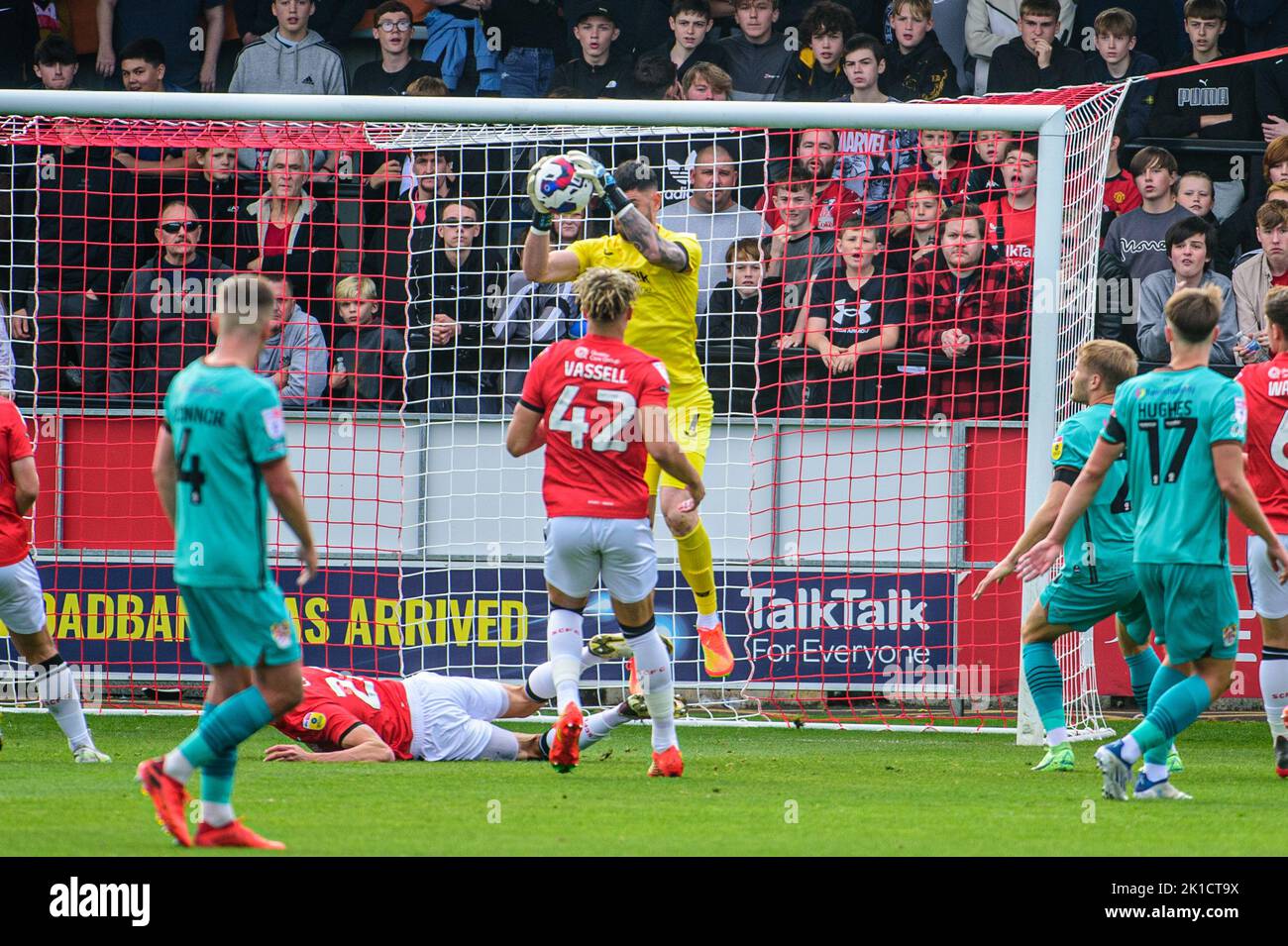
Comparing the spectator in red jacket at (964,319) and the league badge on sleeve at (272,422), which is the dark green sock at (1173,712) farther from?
the spectator in red jacket at (964,319)

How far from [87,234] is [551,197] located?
6.28m

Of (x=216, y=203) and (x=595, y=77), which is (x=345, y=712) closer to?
(x=216, y=203)

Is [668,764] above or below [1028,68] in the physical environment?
below

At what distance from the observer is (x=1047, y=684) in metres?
8.32

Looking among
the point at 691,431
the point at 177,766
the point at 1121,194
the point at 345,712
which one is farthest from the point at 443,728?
the point at 1121,194

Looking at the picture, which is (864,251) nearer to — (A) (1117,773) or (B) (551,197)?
(B) (551,197)

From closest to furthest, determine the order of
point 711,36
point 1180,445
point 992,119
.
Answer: point 1180,445 < point 992,119 < point 711,36

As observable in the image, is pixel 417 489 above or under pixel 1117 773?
above

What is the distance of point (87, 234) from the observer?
1280 centimetres

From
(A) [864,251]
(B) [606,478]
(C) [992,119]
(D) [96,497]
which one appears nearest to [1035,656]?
(B) [606,478]

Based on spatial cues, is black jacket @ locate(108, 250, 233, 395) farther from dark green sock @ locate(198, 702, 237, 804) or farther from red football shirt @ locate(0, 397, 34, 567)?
dark green sock @ locate(198, 702, 237, 804)

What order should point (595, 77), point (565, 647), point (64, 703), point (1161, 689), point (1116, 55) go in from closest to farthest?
point (1161, 689)
point (565, 647)
point (64, 703)
point (1116, 55)
point (595, 77)

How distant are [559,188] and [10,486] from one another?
3.42 meters

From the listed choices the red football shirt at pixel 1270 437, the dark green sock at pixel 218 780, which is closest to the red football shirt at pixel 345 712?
the dark green sock at pixel 218 780
